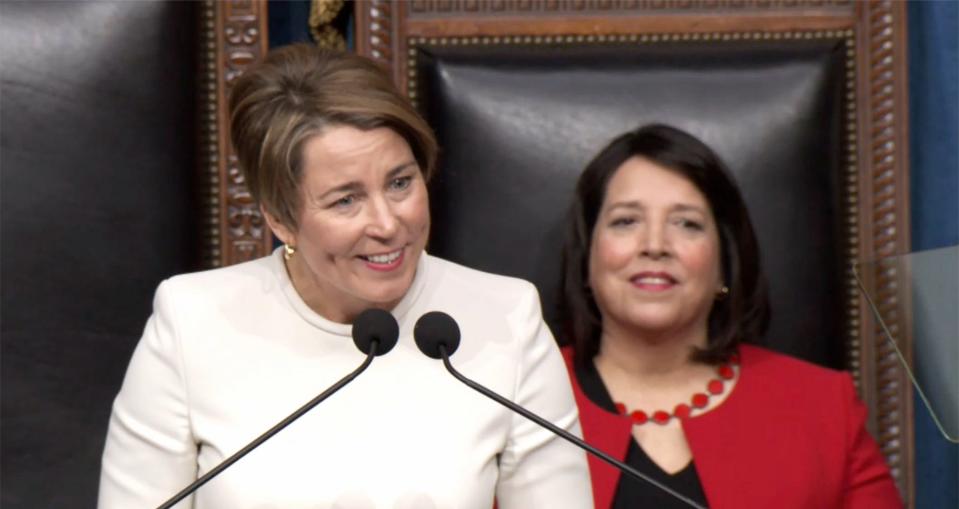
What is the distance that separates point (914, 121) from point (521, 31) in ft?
2.14

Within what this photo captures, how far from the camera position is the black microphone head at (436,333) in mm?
1251

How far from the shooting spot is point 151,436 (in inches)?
59.0

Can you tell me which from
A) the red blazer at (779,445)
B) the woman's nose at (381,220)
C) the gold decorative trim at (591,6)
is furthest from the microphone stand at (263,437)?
the gold decorative trim at (591,6)

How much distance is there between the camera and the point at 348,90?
4.78ft

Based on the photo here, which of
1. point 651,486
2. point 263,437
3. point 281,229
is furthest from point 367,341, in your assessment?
point 651,486

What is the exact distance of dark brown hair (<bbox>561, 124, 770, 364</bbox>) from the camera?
1969 millimetres

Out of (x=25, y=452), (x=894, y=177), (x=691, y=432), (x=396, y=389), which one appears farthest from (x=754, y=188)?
(x=25, y=452)

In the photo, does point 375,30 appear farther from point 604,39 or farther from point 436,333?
point 436,333

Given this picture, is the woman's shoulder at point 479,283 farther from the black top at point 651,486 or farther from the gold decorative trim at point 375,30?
the gold decorative trim at point 375,30

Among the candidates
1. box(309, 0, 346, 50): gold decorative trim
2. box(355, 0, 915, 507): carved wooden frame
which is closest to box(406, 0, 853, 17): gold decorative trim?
box(355, 0, 915, 507): carved wooden frame

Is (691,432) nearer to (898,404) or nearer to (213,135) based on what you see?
(898,404)

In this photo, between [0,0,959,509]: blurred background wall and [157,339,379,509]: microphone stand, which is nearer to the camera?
[157,339,379,509]: microphone stand

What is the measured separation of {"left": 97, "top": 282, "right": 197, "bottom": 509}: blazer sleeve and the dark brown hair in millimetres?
674

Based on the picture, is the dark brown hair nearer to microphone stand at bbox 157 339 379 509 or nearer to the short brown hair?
the short brown hair
